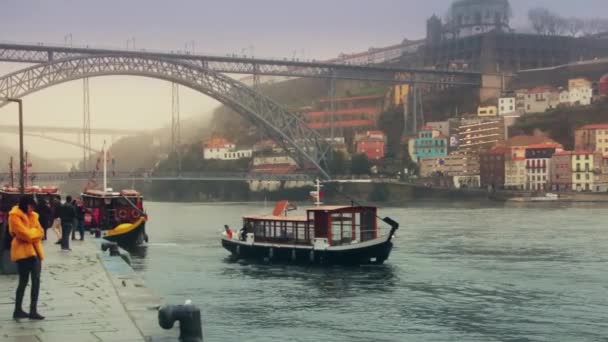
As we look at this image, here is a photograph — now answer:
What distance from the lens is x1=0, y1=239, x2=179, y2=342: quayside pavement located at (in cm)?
945

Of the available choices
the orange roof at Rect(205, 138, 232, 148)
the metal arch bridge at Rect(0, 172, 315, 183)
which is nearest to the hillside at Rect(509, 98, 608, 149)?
the metal arch bridge at Rect(0, 172, 315, 183)

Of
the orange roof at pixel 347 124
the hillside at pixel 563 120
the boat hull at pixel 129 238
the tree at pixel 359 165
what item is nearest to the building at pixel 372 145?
the tree at pixel 359 165

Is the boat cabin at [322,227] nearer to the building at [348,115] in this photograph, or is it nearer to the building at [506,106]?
the building at [506,106]

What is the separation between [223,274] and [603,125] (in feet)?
248

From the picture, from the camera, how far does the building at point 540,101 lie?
102688 mm

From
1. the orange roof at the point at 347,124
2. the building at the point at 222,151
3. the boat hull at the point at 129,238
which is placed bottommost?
the boat hull at the point at 129,238

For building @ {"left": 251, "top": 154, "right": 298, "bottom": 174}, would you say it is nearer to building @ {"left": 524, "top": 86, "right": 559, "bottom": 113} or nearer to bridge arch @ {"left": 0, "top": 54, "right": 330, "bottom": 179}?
bridge arch @ {"left": 0, "top": 54, "right": 330, "bottom": 179}

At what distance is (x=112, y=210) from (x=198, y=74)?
130 feet

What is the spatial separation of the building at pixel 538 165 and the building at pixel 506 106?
9752 mm

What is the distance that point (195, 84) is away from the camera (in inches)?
2822

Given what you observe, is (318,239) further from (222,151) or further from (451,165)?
(222,151)

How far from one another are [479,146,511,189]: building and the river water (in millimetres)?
56318

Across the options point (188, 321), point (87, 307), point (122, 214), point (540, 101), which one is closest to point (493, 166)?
point (540, 101)

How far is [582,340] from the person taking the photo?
14836 millimetres
